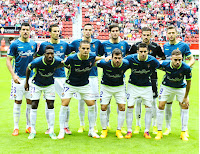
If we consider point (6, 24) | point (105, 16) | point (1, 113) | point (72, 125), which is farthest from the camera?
point (105, 16)

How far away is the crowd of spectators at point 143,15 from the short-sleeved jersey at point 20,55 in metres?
26.1

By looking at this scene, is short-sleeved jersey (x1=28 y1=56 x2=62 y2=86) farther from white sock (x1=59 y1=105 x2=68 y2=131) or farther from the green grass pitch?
the green grass pitch

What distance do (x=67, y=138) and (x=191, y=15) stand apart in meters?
32.6

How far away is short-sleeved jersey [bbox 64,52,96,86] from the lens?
6.71 meters

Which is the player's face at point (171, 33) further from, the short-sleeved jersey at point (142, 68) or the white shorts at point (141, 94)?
the white shorts at point (141, 94)

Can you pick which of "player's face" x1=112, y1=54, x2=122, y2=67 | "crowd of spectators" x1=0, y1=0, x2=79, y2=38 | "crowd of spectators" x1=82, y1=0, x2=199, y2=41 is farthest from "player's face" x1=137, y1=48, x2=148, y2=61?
"crowd of spectators" x1=0, y1=0, x2=79, y2=38

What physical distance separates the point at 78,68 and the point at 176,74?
7.07 ft

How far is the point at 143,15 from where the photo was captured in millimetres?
36281

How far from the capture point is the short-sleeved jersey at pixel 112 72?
269 inches

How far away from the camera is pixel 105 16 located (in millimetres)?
35812

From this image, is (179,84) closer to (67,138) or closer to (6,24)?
(67,138)

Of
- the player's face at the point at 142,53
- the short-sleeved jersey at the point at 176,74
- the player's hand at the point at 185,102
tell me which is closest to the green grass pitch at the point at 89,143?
the player's hand at the point at 185,102

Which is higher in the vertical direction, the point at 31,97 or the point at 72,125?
the point at 31,97

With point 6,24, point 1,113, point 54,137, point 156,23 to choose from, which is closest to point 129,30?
point 156,23
